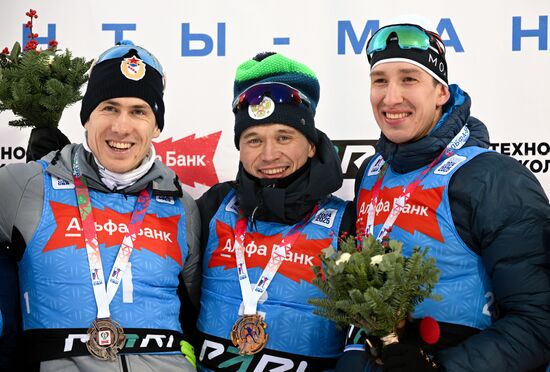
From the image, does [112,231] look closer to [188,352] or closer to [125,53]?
[188,352]

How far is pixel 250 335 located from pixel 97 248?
689 millimetres

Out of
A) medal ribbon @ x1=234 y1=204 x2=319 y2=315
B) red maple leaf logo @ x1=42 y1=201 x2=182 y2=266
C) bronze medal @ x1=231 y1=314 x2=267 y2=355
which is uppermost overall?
red maple leaf logo @ x1=42 y1=201 x2=182 y2=266

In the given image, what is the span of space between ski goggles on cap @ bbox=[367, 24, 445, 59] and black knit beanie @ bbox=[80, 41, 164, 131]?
35.9 inches

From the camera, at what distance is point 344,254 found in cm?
204

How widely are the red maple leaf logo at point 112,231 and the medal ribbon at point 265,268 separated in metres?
0.25

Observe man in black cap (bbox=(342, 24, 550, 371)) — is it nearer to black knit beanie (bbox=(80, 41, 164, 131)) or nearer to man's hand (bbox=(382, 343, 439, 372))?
man's hand (bbox=(382, 343, 439, 372))

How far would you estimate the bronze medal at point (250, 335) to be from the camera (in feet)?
8.75

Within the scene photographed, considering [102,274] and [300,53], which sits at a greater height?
[300,53]

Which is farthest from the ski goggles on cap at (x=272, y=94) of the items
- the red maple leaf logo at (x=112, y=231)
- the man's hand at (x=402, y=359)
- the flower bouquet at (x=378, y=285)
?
the man's hand at (x=402, y=359)

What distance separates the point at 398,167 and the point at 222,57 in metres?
1.48

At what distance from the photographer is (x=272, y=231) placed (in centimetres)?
286

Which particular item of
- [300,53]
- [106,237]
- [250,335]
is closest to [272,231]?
[250,335]

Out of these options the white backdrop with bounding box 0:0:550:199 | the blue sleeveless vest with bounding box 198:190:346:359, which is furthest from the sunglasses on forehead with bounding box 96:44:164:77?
the white backdrop with bounding box 0:0:550:199

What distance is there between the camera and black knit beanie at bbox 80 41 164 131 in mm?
2699
